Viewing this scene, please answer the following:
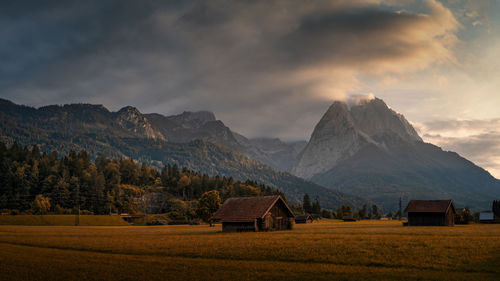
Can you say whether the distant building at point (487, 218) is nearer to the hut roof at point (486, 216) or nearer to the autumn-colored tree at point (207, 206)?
the hut roof at point (486, 216)

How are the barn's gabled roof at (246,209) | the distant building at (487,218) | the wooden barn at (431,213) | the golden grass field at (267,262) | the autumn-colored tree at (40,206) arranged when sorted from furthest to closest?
the autumn-colored tree at (40,206) < the distant building at (487,218) < the wooden barn at (431,213) < the barn's gabled roof at (246,209) < the golden grass field at (267,262)

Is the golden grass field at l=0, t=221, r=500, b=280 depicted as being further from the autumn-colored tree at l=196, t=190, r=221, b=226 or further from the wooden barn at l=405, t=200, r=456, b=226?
the autumn-colored tree at l=196, t=190, r=221, b=226

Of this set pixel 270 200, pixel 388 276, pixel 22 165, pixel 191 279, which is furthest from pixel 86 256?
pixel 22 165

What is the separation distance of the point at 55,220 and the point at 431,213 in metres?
117

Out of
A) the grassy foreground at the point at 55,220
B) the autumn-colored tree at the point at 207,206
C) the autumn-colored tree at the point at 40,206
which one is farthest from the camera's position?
the autumn-colored tree at the point at 40,206

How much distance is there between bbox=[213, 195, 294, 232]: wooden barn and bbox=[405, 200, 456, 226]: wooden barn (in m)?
36.5

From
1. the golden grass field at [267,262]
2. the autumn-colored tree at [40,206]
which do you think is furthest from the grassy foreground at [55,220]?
the golden grass field at [267,262]

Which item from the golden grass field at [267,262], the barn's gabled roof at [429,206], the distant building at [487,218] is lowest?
the distant building at [487,218]

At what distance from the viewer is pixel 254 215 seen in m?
77.9

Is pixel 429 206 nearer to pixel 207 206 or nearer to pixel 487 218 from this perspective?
pixel 207 206

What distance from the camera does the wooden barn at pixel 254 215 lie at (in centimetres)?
7812

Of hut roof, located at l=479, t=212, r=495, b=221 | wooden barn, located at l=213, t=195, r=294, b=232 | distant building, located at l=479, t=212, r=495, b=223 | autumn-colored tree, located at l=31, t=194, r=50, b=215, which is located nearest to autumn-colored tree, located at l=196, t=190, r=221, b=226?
wooden barn, located at l=213, t=195, r=294, b=232

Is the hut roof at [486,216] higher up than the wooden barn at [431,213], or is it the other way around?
the wooden barn at [431,213]

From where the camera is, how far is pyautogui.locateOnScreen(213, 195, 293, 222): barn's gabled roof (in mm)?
78250
